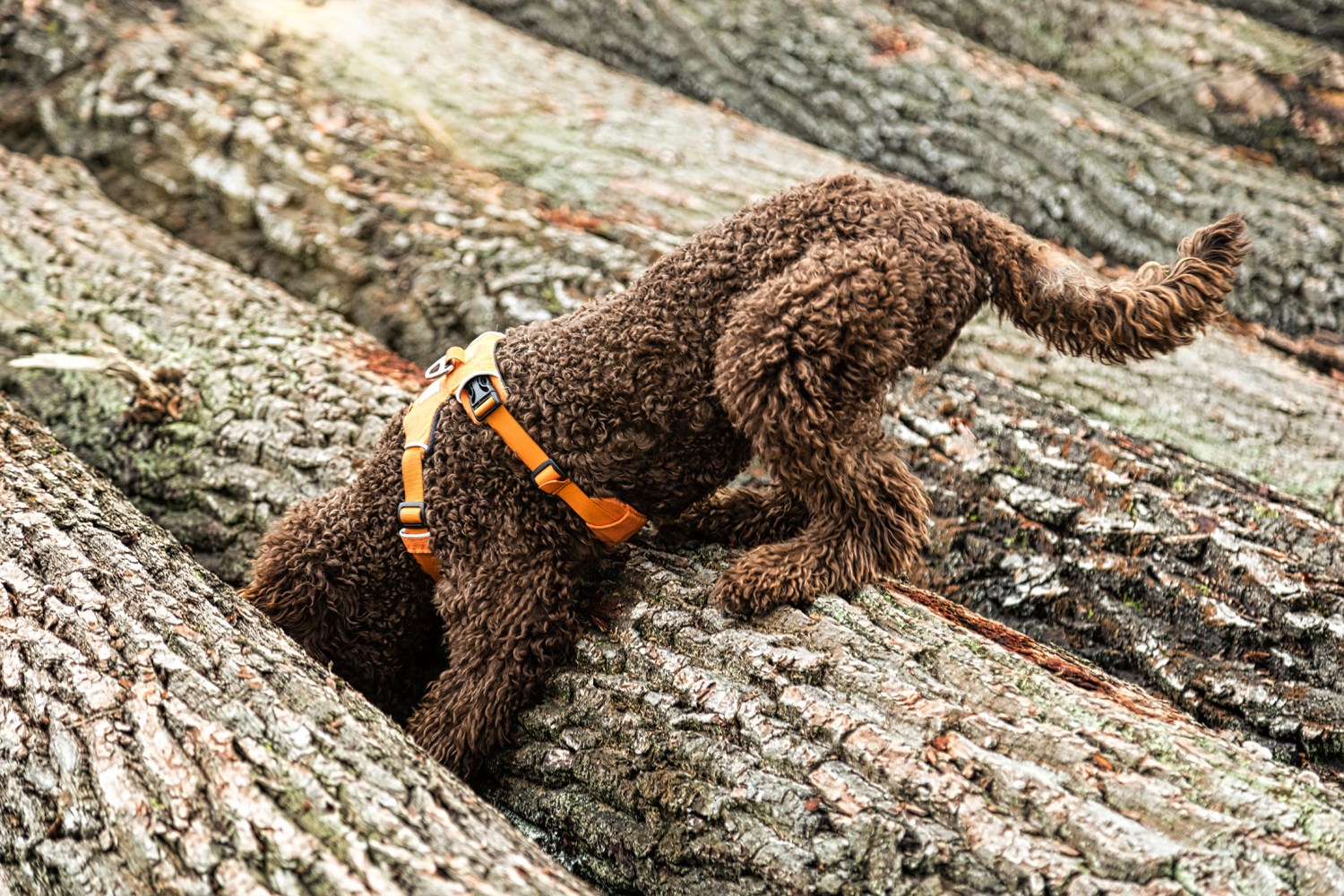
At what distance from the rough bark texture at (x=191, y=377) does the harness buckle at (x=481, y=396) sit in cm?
105

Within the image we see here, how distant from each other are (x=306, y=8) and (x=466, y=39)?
1186 millimetres

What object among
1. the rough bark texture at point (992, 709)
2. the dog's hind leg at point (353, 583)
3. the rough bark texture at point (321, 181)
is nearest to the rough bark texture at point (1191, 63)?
the rough bark texture at point (321, 181)

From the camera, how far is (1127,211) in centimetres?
538

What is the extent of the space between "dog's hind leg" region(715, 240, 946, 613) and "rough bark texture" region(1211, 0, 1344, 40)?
4946 mm

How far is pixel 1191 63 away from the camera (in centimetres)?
586

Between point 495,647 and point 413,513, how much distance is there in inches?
21.0

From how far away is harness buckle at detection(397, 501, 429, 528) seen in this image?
118 inches

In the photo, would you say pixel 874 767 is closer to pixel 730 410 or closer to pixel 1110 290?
pixel 730 410

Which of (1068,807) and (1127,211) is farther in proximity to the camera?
(1127,211)

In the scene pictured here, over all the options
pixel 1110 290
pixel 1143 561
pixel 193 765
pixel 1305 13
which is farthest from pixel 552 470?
pixel 1305 13

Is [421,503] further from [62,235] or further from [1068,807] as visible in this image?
[62,235]

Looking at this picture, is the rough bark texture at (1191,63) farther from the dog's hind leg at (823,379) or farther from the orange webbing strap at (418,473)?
the orange webbing strap at (418,473)

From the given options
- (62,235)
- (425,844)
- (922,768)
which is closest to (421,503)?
(425,844)

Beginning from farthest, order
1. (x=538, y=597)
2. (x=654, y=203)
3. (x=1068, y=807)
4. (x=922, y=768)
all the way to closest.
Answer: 1. (x=654, y=203)
2. (x=538, y=597)
3. (x=922, y=768)
4. (x=1068, y=807)
